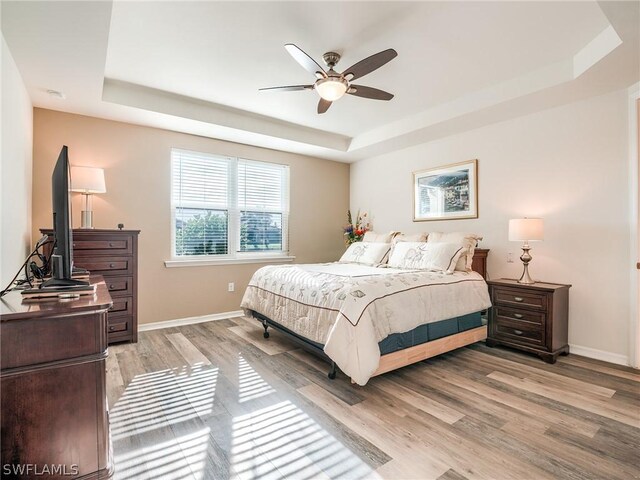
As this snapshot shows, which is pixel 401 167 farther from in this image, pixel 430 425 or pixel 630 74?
pixel 430 425

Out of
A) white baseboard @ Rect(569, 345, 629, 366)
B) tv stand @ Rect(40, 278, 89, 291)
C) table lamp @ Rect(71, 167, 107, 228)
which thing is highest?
table lamp @ Rect(71, 167, 107, 228)

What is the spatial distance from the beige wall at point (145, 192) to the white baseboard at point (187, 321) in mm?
57

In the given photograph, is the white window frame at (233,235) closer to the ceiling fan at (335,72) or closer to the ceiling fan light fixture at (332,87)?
the ceiling fan at (335,72)

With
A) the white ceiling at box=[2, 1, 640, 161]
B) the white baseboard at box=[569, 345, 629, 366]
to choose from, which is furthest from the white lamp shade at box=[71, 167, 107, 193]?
the white baseboard at box=[569, 345, 629, 366]

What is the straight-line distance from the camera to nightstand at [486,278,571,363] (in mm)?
3051

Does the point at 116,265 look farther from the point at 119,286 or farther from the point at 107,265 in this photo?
the point at 119,286

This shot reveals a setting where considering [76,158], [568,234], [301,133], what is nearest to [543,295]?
[568,234]

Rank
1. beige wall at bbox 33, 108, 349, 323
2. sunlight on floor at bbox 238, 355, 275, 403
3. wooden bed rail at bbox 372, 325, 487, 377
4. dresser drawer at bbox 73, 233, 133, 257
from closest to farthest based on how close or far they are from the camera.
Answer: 1. sunlight on floor at bbox 238, 355, 275, 403
2. wooden bed rail at bbox 372, 325, 487, 377
3. dresser drawer at bbox 73, 233, 133, 257
4. beige wall at bbox 33, 108, 349, 323

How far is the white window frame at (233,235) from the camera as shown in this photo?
169 inches

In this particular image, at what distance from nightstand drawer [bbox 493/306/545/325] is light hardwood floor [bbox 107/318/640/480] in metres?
0.37

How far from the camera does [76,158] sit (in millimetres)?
3650

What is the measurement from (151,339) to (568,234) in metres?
4.55

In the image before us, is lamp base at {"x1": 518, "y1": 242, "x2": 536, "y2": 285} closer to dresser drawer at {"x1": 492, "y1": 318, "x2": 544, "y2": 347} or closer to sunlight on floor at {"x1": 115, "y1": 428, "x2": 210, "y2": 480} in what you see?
dresser drawer at {"x1": 492, "y1": 318, "x2": 544, "y2": 347}

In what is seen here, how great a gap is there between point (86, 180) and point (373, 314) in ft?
10.3
